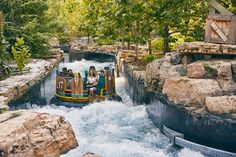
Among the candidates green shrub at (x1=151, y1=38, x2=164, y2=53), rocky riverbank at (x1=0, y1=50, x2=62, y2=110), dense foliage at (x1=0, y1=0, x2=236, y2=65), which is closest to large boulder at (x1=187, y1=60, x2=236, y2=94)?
dense foliage at (x1=0, y1=0, x2=236, y2=65)

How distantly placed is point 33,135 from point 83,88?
6.92 meters

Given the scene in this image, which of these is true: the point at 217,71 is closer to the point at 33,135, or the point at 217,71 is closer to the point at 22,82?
the point at 33,135

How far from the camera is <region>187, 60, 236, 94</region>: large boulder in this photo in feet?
34.2

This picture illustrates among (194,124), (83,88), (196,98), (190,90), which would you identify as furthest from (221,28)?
(83,88)

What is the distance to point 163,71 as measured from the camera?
12219mm

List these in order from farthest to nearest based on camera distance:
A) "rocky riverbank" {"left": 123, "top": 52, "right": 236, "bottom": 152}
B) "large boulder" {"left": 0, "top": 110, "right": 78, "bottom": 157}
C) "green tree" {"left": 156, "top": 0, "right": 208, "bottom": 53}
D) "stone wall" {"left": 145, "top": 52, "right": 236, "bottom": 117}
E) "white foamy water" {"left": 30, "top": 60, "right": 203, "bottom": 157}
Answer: "green tree" {"left": 156, "top": 0, "right": 208, "bottom": 53} → "white foamy water" {"left": 30, "top": 60, "right": 203, "bottom": 157} → "stone wall" {"left": 145, "top": 52, "right": 236, "bottom": 117} → "rocky riverbank" {"left": 123, "top": 52, "right": 236, "bottom": 152} → "large boulder" {"left": 0, "top": 110, "right": 78, "bottom": 157}

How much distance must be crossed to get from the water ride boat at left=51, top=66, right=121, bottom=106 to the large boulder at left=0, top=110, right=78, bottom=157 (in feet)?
19.0

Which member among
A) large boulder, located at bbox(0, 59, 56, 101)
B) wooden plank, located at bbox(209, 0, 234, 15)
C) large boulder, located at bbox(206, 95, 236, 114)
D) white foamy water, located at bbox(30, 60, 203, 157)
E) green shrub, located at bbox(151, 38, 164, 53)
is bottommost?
white foamy water, located at bbox(30, 60, 203, 157)

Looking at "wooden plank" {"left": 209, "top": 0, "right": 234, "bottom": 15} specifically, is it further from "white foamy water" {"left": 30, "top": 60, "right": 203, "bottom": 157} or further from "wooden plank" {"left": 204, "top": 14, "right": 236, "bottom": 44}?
"white foamy water" {"left": 30, "top": 60, "right": 203, "bottom": 157}

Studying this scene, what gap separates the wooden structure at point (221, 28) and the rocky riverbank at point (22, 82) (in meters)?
6.71

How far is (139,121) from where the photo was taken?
1318cm

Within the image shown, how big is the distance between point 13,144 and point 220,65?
629cm

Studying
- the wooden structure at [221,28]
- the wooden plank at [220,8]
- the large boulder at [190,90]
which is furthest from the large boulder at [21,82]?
the wooden plank at [220,8]

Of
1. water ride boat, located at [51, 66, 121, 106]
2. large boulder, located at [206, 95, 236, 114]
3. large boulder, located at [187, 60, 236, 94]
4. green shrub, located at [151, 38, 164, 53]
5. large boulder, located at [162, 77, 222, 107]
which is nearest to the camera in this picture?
large boulder, located at [206, 95, 236, 114]
